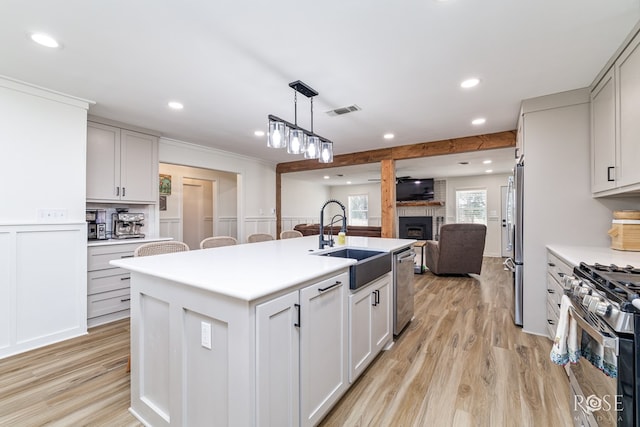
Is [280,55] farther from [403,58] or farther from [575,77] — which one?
[575,77]

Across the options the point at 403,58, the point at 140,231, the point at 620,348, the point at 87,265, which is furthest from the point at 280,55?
the point at 140,231

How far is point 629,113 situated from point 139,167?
4786mm

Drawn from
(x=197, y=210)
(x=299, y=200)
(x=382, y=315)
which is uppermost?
(x=299, y=200)

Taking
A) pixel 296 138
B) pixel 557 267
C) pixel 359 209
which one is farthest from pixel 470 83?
pixel 359 209

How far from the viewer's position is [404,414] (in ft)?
5.65

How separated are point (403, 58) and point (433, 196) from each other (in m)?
6.81

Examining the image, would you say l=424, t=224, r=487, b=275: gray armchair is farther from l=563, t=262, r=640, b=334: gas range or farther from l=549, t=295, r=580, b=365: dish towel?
l=549, t=295, r=580, b=365: dish towel

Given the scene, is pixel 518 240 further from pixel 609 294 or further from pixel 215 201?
pixel 215 201

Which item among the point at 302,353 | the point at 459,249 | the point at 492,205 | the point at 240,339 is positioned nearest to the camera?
the point at 240,339

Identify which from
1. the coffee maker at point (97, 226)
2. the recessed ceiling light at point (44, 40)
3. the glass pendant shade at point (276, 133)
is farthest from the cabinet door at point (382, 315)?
the coffee maker at point (97, 226)

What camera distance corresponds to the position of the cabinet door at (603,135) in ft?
6.91

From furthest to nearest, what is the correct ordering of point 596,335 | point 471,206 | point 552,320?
point 471,206 < point 552,320 < point 596,335

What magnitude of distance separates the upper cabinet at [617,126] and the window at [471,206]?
5.75m

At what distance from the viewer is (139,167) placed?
146 inches
